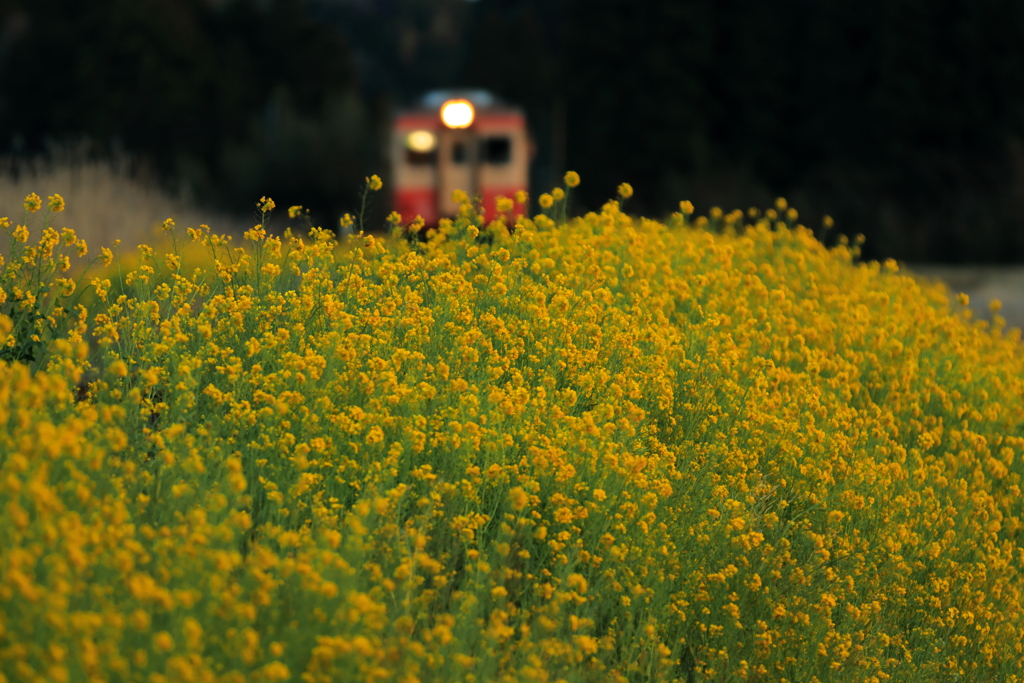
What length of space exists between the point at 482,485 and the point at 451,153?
11.4 m

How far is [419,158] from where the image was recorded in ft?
47.8

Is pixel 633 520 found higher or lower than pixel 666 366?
lower

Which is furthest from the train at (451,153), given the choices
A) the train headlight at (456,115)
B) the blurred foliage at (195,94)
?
the blurred foliage at (195,94)

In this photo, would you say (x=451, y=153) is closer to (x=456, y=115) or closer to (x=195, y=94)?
(x=456, y=115)

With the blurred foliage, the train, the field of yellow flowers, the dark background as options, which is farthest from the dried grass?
the blurred foliage

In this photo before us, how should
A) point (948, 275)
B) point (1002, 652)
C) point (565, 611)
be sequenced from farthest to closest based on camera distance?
point (948, 275), point (1002, 652), point (565, 611)

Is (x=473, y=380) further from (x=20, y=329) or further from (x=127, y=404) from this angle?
(x=20, y=329)

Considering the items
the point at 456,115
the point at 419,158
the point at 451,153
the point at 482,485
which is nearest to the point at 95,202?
the point at 419,158

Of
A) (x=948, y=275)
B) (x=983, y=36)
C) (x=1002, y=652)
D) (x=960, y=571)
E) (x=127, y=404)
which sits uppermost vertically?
(x=983, y=36)

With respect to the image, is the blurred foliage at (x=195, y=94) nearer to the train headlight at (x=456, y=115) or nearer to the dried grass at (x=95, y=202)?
the train headlight at (x=456, y=115)

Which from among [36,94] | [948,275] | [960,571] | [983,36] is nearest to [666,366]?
[960,571]

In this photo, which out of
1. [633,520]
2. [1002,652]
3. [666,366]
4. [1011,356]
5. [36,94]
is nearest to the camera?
[633,520]

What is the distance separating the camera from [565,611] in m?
3.21

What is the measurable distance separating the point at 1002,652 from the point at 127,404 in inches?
120
